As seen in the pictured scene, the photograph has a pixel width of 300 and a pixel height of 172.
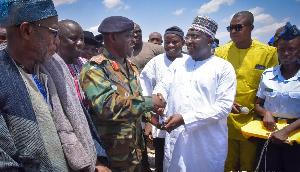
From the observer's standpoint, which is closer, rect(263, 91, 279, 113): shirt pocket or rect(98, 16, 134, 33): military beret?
rect(98, 16, 134, 33): military beret

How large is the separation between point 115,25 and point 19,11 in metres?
1.15

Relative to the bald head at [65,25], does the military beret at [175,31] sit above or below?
above

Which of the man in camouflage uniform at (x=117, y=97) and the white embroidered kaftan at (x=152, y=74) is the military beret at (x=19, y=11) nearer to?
the man in camouflage uniform at (x=117, y=97)

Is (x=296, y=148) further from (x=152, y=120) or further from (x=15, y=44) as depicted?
(x=15, y=44)

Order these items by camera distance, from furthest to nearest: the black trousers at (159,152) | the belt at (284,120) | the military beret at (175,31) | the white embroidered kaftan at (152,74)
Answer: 1. the military beret at (175,31)
2. the white embroidered kaftan at (152,74)
3. the black trousers at (159,152)
4. the belt at (284,120)

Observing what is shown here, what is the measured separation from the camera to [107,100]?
6.74 ft

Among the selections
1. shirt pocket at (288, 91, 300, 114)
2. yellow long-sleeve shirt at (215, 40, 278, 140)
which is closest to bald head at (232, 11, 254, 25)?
yellow long-sleeve shirt at (215, 40, 278, 140)

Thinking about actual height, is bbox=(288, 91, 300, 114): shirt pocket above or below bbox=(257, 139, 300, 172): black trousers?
above

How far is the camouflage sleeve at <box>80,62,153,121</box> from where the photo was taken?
Result: 6.73ft

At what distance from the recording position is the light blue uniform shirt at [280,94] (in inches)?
117

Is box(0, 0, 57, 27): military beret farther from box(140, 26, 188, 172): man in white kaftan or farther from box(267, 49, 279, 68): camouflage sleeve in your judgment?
box(267, 49, 279, 68): camouflage sleeve

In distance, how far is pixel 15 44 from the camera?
145 centimetres

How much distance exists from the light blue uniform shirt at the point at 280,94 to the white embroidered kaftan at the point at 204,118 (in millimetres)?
677

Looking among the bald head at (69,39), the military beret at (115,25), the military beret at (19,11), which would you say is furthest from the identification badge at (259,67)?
the military beret at (19,11)
